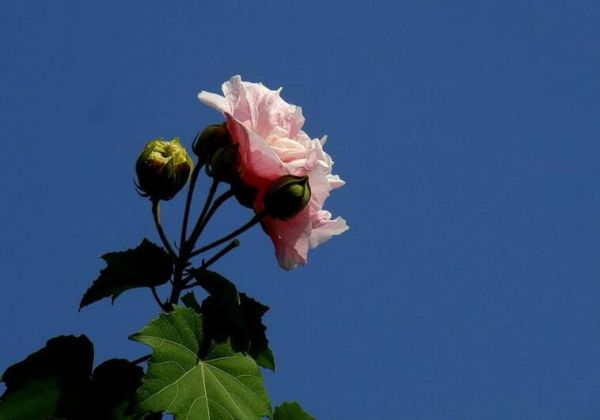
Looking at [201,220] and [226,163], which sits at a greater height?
[226,163]

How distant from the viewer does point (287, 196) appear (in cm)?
221

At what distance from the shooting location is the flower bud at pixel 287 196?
2.21 metres

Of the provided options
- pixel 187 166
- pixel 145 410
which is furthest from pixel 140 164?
pixel 145 410

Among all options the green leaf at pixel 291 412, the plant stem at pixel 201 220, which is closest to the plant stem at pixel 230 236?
the plant stem at pixel 201 220

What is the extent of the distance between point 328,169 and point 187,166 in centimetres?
40

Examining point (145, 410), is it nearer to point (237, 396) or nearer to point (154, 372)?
point (154, 372)

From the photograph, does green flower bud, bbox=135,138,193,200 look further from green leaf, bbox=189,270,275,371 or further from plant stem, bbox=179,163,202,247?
green leaf, bbox=189,270,275,371

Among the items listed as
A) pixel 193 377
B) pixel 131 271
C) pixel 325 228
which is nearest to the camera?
pixel 193 377

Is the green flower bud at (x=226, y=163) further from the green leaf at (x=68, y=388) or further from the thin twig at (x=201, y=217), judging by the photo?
the green leaf at (x=68, y=388)

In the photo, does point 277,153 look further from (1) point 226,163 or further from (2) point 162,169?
(2) point 162,169

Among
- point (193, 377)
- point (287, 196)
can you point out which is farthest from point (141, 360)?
point (287, 196)

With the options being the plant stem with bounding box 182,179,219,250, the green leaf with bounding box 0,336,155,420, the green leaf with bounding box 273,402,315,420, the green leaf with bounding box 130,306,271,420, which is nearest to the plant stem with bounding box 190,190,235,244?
the plant stem with bounding box 182,179,219,250

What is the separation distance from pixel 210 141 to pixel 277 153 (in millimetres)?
194

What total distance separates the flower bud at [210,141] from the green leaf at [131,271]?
0.29 meters
